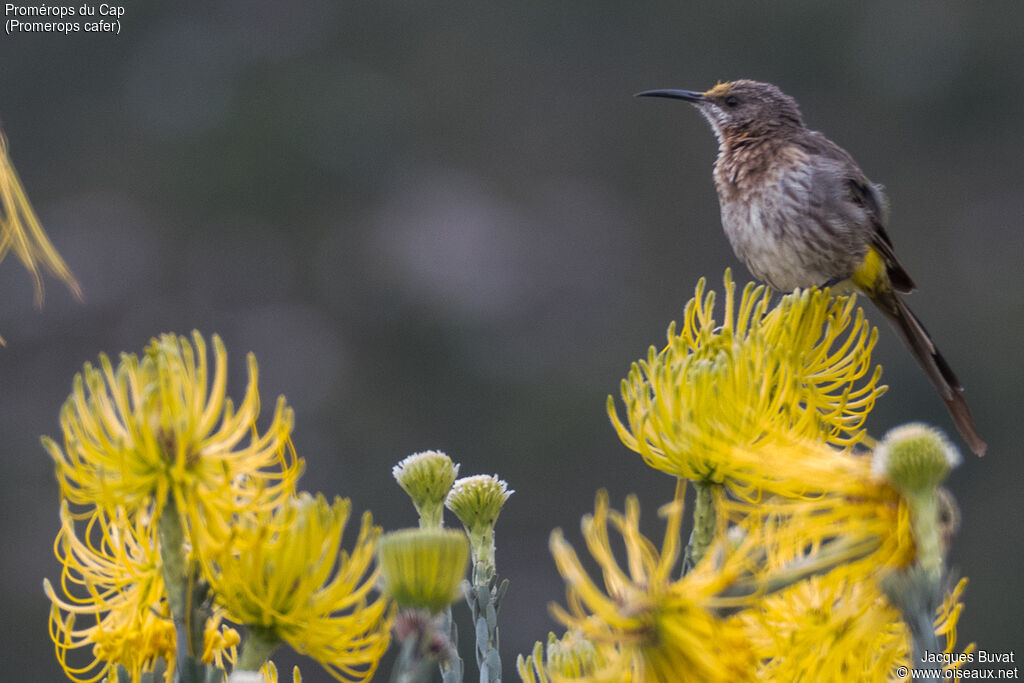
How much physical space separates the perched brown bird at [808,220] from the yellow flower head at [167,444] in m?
2.69

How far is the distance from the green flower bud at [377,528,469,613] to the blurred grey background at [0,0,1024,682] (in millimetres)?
10709

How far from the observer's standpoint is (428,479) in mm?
1845

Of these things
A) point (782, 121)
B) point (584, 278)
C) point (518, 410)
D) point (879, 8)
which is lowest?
point (518, 410)

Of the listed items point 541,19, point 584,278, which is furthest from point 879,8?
point 584,278

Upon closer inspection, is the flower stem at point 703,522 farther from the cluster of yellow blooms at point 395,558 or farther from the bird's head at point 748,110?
the bird's head at point 748,110

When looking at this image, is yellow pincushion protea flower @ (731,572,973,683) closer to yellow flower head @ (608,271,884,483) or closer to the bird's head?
yellow flower head @ (608,271,884,483)

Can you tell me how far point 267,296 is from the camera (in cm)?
1559

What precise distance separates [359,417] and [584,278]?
3159 mm

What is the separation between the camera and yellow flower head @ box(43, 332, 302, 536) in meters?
1.23

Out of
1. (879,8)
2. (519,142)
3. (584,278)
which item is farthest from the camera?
(879,8)

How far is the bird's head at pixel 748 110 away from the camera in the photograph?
14.9 ft

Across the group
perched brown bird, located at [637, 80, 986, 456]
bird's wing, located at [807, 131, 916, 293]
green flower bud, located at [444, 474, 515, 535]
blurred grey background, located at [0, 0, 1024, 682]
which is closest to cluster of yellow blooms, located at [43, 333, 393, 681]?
green flower bud, located at [444, 474, 515, 535]

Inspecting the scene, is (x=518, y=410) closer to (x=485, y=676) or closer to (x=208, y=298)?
(x=208, y=298)

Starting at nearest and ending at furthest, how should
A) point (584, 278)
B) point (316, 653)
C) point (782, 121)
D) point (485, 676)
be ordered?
point (316, 653) → point (485, 676) → point (782, 121) → point (584, 278)
